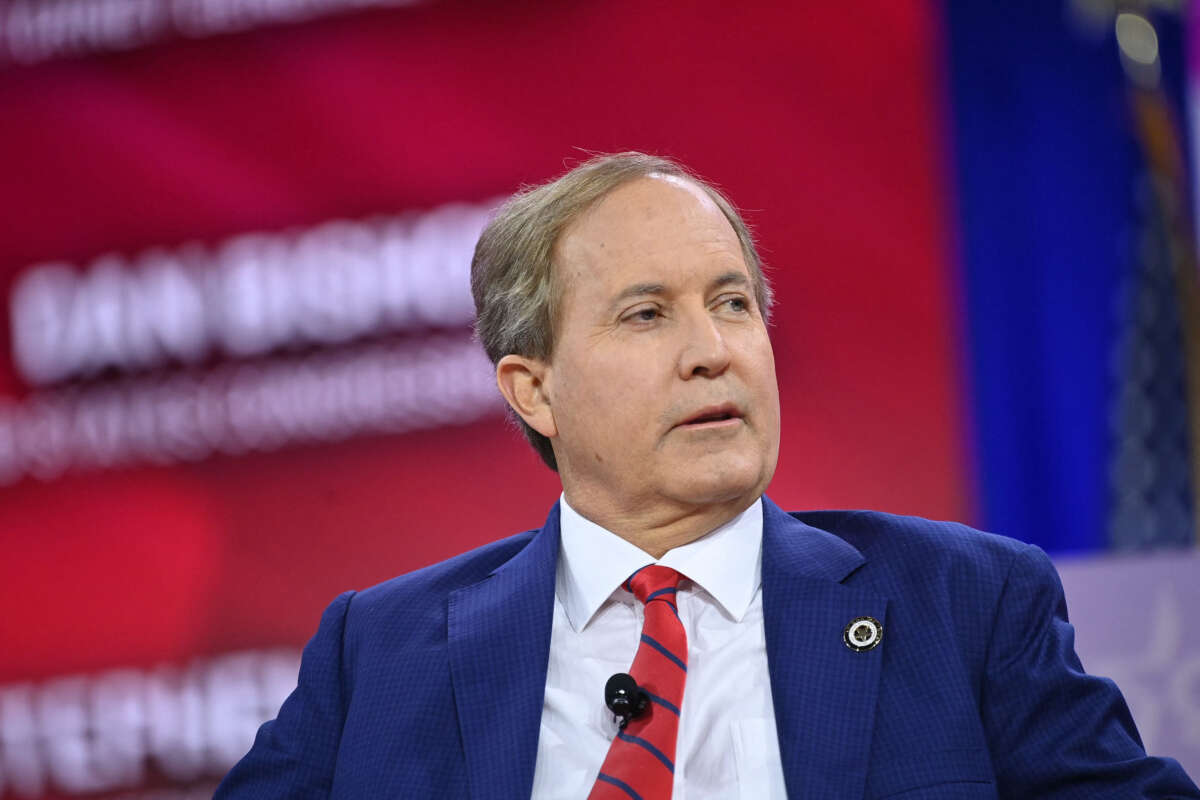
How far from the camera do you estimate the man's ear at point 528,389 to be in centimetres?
194

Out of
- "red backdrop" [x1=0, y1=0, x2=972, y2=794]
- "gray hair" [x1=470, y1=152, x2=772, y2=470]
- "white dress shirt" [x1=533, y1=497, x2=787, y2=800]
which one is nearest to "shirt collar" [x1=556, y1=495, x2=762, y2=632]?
"white dress shirt" [x1=533, y1=497, x2=787, y2=800]

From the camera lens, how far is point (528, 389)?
1.97m

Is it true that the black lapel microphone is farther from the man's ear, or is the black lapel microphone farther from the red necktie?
the man's ear

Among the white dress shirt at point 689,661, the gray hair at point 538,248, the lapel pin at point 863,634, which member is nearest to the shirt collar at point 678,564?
the white dress shirt at point 689,661

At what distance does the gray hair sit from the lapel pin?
53 cm

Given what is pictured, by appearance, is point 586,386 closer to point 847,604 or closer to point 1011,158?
point 847,604

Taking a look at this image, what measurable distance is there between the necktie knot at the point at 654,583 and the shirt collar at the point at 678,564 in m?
0.01

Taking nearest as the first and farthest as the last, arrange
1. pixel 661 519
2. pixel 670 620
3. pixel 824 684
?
pixel 824 684
pixel 670 620
pixel 661 519

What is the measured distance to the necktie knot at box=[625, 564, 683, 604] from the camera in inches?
68.0

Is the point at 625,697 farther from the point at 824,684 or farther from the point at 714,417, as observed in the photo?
the point at 714,417

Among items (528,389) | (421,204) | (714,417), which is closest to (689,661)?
(714,417)

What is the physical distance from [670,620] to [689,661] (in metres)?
0.06

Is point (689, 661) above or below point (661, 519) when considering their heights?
below

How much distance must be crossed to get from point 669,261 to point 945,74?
1.39 m
